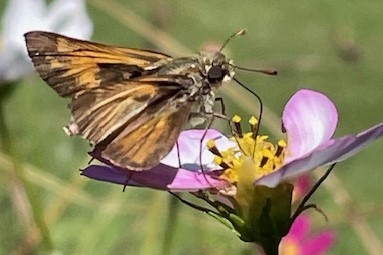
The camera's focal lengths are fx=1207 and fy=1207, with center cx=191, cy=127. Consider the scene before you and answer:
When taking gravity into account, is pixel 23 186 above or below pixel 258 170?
below

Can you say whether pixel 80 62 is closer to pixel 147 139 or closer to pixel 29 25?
pixel 147 139

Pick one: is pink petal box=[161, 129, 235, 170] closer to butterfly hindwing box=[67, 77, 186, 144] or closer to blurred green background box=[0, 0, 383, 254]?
butterfly hindwing box=[67, 77, 186, 144]

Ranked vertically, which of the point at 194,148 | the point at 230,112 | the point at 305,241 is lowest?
the point at 230,112

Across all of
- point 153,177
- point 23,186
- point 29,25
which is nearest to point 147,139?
point 153,177

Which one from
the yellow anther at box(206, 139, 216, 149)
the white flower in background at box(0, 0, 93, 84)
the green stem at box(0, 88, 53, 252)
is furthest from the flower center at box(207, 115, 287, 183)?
the white flower in background at box(0, 0, 93, 84)

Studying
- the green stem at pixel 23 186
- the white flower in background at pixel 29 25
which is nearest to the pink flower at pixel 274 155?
the green stem at pixel 23 186

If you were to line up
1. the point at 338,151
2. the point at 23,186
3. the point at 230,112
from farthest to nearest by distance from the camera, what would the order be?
the point at 230,112
the point at 23,186
the point at 338,151
